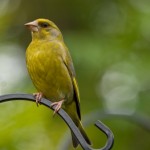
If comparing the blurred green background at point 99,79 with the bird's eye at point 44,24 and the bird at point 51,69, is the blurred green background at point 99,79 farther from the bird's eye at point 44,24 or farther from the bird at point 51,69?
the bird's eye at point 44,24

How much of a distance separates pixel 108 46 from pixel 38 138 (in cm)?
100

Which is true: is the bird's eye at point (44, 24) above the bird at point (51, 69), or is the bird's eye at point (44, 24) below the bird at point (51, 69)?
above

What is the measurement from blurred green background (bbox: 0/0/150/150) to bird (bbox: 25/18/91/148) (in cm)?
44

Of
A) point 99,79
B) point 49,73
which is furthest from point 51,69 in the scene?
point 99,79

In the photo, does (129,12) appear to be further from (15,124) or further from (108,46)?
(15,124)

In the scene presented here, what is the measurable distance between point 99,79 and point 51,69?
1.65 metres

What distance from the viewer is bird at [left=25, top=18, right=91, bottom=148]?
5004mm

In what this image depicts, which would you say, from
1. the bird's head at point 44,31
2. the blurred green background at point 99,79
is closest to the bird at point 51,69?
the bird's head at point 44,31

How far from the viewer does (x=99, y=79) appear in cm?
660

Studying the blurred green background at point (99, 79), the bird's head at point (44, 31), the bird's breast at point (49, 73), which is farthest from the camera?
the blurred green background at point (99, 79)

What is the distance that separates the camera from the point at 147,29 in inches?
235

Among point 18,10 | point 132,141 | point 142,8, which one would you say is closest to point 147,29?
point 142,8

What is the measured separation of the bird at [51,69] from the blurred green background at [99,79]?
17.5 inches

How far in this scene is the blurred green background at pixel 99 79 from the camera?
5.75 meters
